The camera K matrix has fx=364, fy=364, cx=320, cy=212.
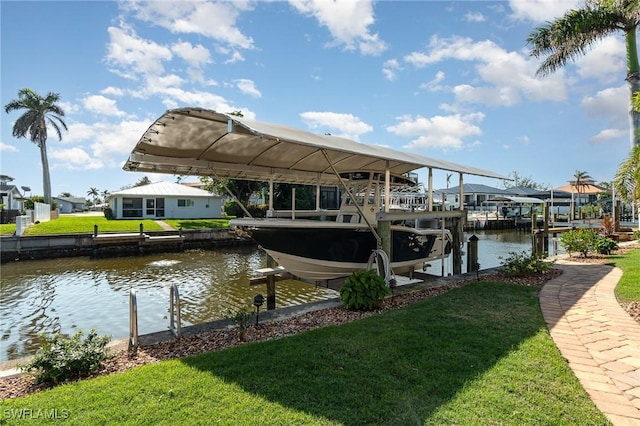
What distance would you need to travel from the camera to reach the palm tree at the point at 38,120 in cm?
3897

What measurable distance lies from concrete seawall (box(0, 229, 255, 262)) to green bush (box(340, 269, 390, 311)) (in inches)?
416

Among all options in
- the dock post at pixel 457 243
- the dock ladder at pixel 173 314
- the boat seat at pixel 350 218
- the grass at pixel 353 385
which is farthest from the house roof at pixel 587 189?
the dock ladder at pixel 173 314

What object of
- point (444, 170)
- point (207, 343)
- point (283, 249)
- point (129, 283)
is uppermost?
point (444, 170)

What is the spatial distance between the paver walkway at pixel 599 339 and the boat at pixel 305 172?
3206 mm

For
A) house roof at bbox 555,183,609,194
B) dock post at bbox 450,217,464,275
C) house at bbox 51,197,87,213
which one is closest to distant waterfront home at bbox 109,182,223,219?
dock post at bbox 450,217,464,275

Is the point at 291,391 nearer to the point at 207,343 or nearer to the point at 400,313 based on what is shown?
the point at 207,343

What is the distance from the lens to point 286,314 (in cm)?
608

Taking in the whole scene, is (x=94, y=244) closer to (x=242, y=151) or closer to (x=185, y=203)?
(x=185, y=203)

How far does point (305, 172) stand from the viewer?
998cm

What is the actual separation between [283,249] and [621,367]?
5.89 m

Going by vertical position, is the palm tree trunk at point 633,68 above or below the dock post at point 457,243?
above

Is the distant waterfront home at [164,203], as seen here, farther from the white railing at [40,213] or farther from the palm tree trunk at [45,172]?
the palm tree trunk at [45,172]

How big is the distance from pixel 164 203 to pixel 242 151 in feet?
93.7

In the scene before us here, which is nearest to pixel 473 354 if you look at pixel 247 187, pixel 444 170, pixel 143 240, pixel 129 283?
pixel 444 170
